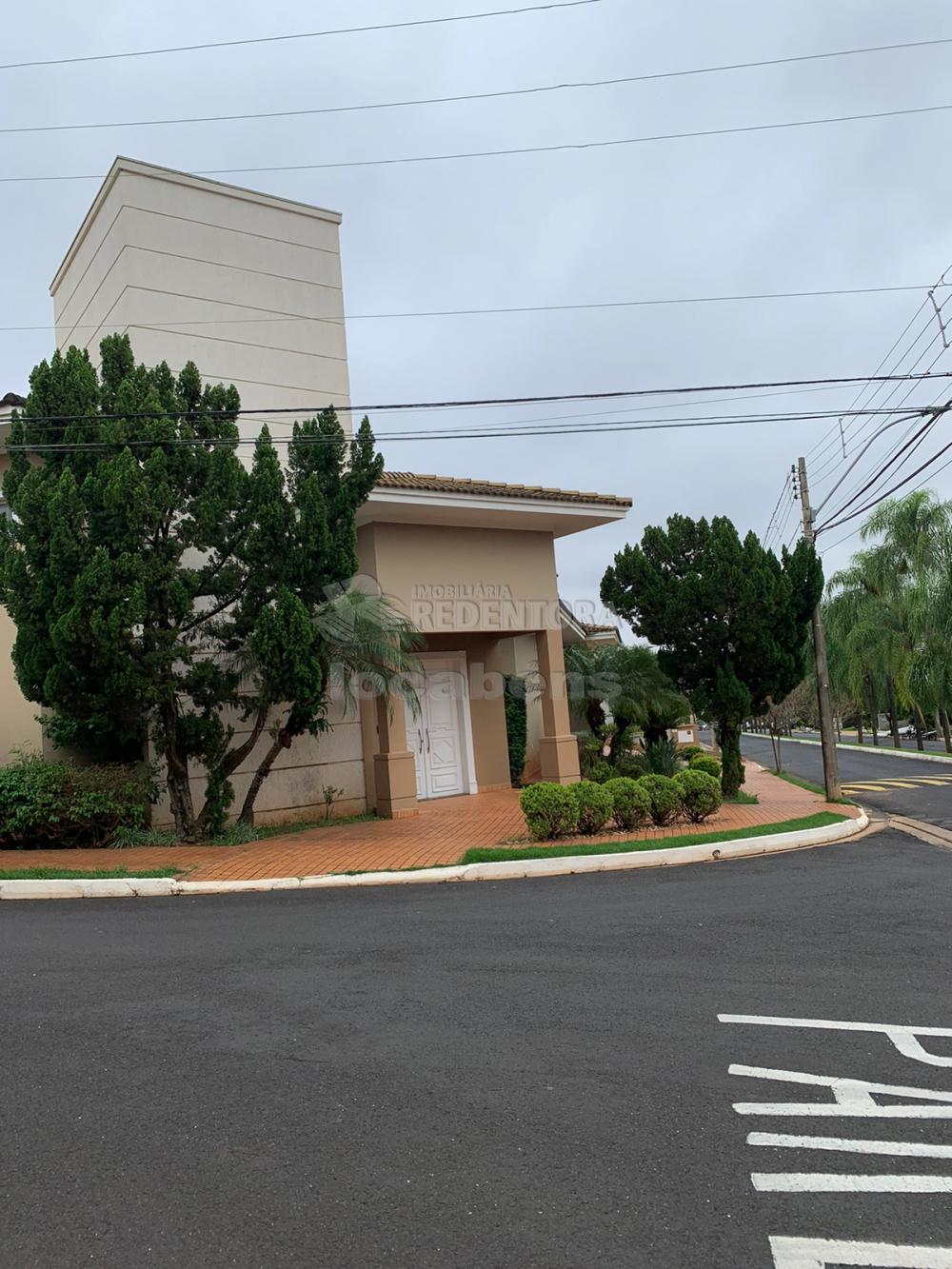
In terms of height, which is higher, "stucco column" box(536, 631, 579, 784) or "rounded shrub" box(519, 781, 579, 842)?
"stucco column" box(536, 631, 579, 784)

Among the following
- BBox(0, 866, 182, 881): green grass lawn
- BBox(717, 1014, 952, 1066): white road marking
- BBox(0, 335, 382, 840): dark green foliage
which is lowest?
BBox(717, 1014, 952, 1066): white road marking

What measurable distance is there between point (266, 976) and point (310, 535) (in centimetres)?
639

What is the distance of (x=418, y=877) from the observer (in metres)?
9.79

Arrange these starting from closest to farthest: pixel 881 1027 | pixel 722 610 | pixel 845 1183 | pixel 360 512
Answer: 1. pixel 845 1183
2. pixel 881 1027
3. pixel 360 512
4. pixel 722 610

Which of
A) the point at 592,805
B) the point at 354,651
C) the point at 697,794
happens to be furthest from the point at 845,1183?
the point at 354,651

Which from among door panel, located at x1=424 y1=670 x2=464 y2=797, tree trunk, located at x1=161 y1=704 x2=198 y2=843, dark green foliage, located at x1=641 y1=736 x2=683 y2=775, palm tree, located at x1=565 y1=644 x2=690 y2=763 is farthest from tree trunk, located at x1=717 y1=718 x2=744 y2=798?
tree trunk, located at x1=161 y1=704 x2=198 y2=843

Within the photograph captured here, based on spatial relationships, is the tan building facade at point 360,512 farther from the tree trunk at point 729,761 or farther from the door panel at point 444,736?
the tree trunk at point 729,761

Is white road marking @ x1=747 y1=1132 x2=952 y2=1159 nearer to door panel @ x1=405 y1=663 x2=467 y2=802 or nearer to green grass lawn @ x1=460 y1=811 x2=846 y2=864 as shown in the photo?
green grass lawn @ x1=460 y1=811 x2=846 y2=864

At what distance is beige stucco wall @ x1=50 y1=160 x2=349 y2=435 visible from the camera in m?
14.3

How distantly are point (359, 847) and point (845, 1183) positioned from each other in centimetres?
872

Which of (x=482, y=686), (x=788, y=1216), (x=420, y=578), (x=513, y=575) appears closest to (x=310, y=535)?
(x=420, y=578)

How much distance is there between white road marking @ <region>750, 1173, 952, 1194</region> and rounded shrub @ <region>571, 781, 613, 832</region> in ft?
26.4

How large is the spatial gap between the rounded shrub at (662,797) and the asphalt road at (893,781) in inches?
198

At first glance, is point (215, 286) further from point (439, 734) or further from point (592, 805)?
point (592, 805)
